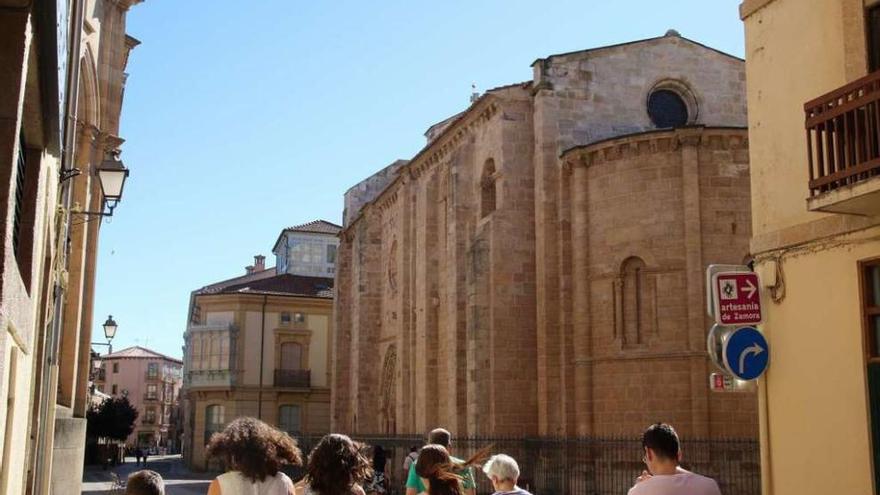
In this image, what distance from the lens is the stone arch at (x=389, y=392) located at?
1368 inches

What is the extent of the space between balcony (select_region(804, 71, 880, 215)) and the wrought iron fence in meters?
10.9

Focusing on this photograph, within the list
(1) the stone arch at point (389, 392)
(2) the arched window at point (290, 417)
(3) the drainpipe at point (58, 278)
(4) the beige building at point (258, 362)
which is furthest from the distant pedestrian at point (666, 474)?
(2) the arched window at point (290, 417)

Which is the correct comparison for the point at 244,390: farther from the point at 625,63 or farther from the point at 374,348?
the point at 625,63

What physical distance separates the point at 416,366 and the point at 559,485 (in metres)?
10.6

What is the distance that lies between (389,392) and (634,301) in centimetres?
1548

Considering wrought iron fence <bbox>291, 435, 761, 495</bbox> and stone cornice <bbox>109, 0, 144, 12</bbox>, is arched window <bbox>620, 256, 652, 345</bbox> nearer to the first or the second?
wrought iron fence <bbox>291, 435, 761, 495</bbox>

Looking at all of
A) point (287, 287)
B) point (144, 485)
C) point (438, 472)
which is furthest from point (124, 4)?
point (287, 287)

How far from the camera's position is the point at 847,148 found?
27.6ft

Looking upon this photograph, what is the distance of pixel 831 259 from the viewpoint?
9.19 metres

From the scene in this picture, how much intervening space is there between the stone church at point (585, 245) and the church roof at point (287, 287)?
18.4 metres

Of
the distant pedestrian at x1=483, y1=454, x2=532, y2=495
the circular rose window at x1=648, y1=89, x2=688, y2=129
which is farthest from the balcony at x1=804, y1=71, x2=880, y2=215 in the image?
the circular rose window at x1=648, y1=89, x2=688, y2=129

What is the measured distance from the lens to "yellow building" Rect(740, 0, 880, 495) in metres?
8.55

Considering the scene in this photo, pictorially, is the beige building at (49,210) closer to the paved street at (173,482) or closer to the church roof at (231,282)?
the paved street at (173,482)

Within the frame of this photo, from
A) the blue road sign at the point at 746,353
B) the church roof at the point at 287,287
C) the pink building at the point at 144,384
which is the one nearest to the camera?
the blue road sign at the point at 746,353
